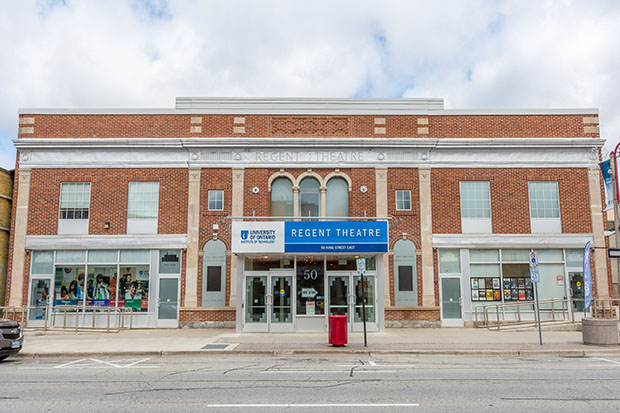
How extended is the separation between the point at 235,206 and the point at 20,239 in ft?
29.5

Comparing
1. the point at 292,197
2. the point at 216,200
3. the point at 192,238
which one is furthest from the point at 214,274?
the point at 292,197

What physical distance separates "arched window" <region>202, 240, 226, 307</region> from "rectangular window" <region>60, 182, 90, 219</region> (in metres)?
5.53

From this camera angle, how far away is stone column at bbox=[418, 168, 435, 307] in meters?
20.5

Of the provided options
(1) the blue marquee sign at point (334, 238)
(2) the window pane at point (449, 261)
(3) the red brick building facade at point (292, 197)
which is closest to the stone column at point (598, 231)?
(3) the red brick building facade at point (292, 197)

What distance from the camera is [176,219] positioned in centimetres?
2112

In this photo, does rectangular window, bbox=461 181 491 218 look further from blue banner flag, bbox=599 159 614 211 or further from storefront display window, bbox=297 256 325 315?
storefront display window, bbox=297 256 325 315

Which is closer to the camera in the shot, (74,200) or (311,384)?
(311,384)

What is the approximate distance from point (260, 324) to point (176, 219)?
591 cm

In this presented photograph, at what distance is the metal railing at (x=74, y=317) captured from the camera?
→ 20.1 meters

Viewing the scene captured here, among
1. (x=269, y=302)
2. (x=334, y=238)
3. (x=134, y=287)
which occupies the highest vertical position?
(x=334, y=238)

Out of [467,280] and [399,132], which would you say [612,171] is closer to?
[467,280]

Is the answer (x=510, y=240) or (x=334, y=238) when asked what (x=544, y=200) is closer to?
(x=510, y=240)

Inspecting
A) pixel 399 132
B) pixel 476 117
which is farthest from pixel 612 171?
pixel 399 132

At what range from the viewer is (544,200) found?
21.4 m
